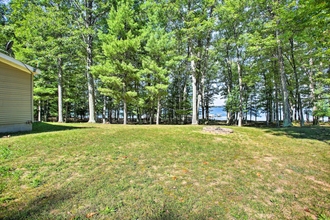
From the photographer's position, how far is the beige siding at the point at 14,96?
6770 mm

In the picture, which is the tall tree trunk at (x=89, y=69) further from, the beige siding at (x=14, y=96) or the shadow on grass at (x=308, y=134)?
the shadow on grass at (x=308, y=134)

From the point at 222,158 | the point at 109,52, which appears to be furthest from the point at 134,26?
the point at 222,158

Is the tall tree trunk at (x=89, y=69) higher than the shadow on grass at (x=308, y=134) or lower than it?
higher

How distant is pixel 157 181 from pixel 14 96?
26.0 feet

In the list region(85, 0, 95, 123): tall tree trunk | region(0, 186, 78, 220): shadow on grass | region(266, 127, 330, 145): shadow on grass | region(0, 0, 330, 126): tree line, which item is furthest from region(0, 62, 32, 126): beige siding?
region(266, 127, 330, 145): shadow on grass

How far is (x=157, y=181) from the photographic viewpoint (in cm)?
338

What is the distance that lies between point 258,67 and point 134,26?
1120 cm

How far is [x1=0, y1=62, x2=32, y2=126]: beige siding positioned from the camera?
6.77m

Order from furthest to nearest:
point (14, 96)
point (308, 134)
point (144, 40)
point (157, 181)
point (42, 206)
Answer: point (144, 40) < point (308, 134) < point (14, 96) < point (157, 181) < point (42, 206)

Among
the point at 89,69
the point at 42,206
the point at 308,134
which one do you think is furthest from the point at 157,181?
the point at 89,69

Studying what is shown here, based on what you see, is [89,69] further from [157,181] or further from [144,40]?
[157,181]

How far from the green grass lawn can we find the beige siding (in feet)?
8.56

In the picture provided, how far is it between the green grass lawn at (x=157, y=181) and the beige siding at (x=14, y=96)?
2609 mm

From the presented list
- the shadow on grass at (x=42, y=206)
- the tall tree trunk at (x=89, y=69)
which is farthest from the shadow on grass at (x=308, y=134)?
the tall tree trunk at (x=89, y=69)
